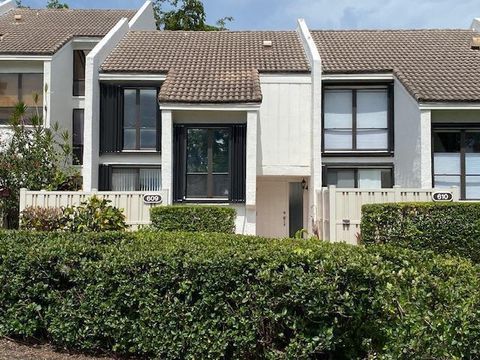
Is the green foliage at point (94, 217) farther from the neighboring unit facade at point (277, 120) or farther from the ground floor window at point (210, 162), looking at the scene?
the ground floor window at point (210, 162)

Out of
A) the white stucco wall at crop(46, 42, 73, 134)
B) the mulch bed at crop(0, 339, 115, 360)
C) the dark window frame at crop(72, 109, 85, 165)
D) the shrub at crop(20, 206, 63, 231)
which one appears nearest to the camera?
the mulch bed at crop(0, 339, 115, 360)

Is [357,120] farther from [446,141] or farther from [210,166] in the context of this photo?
[210,166]

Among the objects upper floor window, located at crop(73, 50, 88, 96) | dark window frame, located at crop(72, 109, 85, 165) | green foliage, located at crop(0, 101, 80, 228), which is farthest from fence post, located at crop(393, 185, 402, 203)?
upper floor window, located at crop(73, 50, 88, 96)

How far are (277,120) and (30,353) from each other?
14.6m

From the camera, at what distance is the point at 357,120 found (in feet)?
66.0

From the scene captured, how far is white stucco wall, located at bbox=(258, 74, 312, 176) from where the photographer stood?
1970 cm

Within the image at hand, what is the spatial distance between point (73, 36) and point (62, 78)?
86.5 inches

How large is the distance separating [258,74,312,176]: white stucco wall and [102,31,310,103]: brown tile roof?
0.60 metres

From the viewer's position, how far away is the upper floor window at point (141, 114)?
2020 cm

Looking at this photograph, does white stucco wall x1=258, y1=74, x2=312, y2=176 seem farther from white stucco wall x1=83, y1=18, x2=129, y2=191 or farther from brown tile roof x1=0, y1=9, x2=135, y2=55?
brown tile roof x1=0, y1=9, x2=135, y2=55

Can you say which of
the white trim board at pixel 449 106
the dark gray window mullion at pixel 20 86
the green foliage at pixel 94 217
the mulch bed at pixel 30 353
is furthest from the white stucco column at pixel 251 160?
the mulch bed at pixel 30 353

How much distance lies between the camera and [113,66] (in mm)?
19938

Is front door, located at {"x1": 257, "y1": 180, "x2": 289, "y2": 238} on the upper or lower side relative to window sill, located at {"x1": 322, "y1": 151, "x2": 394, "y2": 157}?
lower

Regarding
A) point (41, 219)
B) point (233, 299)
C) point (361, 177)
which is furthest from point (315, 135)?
point (233, 299)
